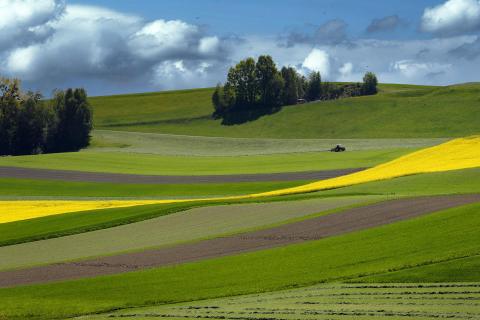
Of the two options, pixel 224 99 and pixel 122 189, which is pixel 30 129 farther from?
pixel 122 189

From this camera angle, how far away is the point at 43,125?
423 ft

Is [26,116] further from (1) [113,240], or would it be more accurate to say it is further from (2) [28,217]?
(1) [113,240]

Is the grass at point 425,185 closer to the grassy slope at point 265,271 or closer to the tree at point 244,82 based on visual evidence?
the grassy slope at point 265,271

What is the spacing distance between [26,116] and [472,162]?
86.9 m

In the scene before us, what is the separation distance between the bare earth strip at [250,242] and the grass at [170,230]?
1.88 metres

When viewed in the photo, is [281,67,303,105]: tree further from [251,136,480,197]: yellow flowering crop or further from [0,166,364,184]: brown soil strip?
[251,136,480,197]: yellow flowering crop

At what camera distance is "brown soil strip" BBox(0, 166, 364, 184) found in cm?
7338

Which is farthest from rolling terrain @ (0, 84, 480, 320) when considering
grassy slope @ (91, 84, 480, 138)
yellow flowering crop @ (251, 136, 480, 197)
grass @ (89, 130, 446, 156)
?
grassy slope @ (91, 84, 480, 138)

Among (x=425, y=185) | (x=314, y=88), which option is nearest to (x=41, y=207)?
(x=425, y=185)

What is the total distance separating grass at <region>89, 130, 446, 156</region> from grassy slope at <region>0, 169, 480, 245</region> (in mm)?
47984

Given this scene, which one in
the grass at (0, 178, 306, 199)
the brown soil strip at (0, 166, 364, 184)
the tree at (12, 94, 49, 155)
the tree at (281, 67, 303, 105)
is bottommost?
the grass at (0, 178, 306, 199)

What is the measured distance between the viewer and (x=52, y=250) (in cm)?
3900

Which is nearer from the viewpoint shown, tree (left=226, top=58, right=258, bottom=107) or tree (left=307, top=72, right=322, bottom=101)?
tree (left=226, top=58, right=258, bottom=107)

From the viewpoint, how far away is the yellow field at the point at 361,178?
2173 inches
